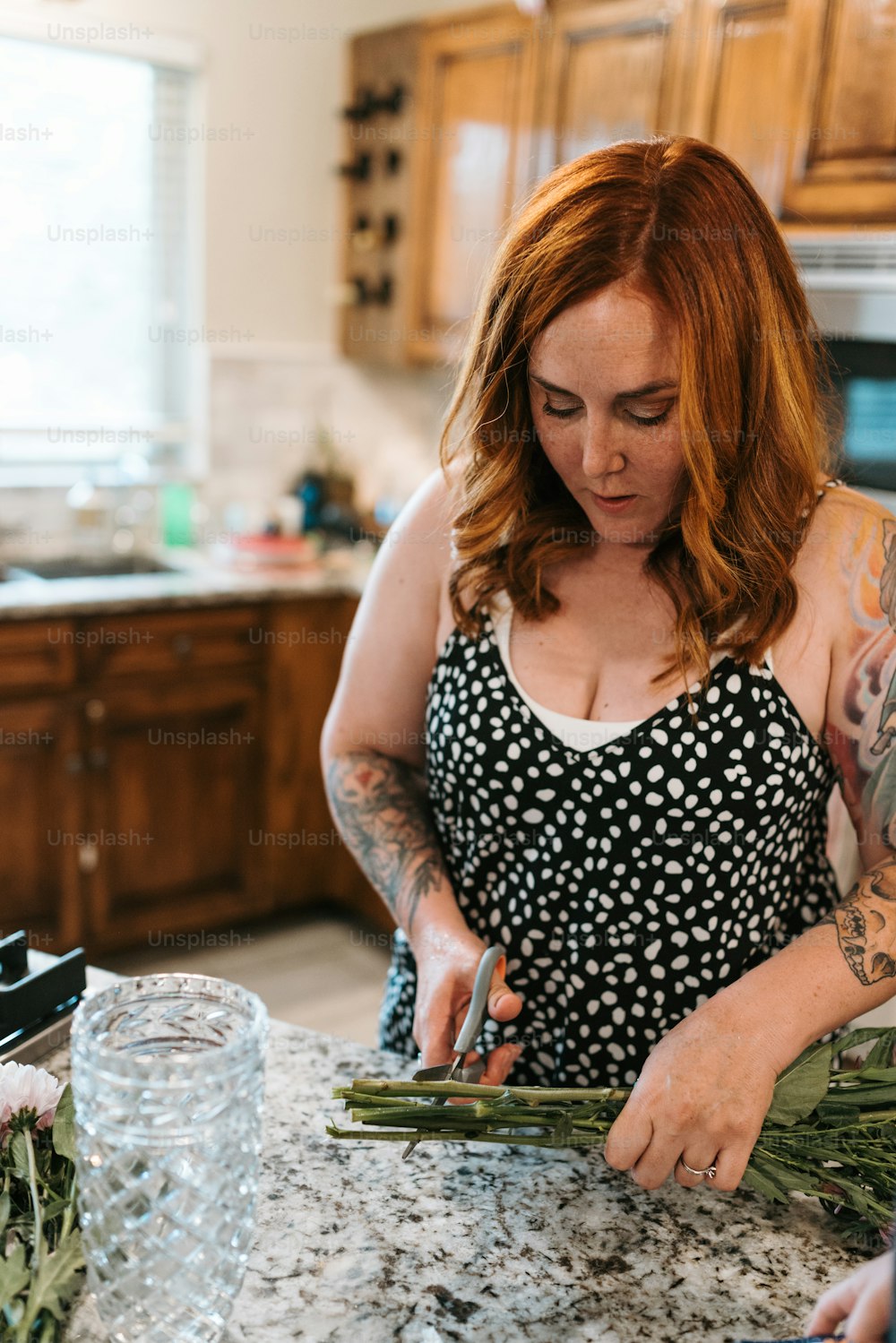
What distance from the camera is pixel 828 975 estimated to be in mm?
986

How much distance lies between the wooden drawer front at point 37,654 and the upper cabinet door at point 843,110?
1.88 m

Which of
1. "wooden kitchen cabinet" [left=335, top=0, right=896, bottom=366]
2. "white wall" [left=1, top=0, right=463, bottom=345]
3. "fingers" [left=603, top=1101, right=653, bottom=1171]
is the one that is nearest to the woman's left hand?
"fingers" [left=603, top=1101, right=653, bottom=1171]

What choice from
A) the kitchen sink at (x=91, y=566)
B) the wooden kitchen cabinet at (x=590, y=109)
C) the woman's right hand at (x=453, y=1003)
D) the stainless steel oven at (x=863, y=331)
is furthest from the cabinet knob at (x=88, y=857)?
the woman's right hand at (x=453, y=1003)

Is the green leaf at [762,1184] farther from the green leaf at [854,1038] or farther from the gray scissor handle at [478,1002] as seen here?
the gray scissor handle at [478,1002]

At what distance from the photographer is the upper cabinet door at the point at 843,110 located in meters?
2.33

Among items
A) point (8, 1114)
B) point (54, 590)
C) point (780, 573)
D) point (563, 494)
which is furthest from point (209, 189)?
point (8, 1114)

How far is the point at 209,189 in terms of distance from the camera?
11.8ft

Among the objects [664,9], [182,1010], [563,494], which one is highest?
[664,9]

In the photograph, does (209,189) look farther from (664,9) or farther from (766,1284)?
(766,1284)

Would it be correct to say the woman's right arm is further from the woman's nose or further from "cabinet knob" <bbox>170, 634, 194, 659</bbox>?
"cabinet knob" <bbox>170, 634, 194, 659</bbox>

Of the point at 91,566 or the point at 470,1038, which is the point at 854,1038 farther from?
the point at 91,566

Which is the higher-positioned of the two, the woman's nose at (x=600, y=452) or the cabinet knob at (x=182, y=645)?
the woman's nose at (x=600, y=452)

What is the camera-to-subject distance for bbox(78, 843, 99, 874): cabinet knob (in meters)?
3.01

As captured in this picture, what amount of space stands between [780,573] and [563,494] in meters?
0.26
